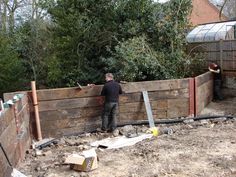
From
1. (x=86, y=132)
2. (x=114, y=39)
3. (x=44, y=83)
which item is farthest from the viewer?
(x=44, y=83)

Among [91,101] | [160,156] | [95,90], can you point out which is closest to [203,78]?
[95,90]

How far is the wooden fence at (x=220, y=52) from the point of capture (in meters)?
13.7

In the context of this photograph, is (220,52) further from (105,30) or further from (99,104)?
(99,104)

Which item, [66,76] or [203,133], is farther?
[66,76]

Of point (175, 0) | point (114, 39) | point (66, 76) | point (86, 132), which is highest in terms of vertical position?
point (175, 0)

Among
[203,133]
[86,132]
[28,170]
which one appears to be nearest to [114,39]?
[86,132]

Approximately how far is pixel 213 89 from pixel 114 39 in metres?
4.23

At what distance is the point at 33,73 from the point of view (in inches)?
909

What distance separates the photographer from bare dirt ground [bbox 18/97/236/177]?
6.42m

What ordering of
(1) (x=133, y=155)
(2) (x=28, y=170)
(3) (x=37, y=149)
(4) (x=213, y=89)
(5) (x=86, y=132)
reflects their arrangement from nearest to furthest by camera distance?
1. (2) (x=28, y=170)
2. (1) (x=133, y=155)
3. (3) (x=37, y=149)
4. (5) (x=86, y=132)
5. (4) (x=213, y=89)

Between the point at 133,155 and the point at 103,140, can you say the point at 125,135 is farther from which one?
the point at 133,155

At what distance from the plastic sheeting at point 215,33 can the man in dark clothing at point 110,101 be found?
14.3 metres

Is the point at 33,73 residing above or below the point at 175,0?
below

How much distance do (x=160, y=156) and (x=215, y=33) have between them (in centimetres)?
1838
